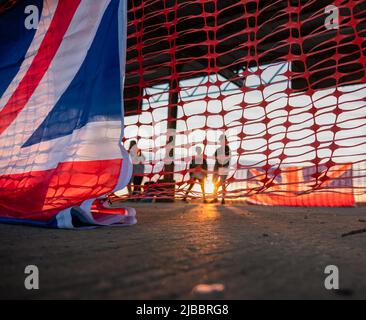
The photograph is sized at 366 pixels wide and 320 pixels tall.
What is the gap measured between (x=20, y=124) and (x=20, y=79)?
1.03 feet

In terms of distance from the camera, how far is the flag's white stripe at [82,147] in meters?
1.60

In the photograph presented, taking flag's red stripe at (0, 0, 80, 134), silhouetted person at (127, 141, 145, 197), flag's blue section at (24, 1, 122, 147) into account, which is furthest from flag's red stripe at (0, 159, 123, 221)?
flag's red stripe at (0, 0, 80, 134)

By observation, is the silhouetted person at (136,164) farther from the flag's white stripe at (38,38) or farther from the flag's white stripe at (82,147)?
the flag's white stripe at (38,38)

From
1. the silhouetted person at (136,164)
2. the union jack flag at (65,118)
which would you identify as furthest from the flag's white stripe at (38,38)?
the silhouetted person at (136,164)

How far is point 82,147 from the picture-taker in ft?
5.34

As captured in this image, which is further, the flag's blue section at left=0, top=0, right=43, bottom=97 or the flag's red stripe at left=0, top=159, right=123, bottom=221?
the flag's blue section at left=0, top=0, right=43, bottom=97

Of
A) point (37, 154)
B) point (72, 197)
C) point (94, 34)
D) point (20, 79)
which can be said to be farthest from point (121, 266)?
point (20, 79)

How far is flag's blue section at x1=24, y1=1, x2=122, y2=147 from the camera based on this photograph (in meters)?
1.67

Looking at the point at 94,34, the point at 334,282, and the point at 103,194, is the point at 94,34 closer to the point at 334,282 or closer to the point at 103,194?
the point at 103,194

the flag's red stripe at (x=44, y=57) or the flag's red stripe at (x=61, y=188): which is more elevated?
the flag's red stripe at (x=44, y=57)

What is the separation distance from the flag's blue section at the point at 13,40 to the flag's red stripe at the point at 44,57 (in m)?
0.14

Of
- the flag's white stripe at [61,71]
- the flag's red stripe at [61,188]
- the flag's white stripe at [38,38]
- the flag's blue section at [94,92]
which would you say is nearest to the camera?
the flag's red stripe at [61,188]

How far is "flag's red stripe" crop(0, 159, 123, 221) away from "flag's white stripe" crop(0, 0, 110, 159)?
0.24m

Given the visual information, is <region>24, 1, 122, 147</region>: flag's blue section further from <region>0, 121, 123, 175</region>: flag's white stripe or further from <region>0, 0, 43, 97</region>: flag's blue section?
<region>0, 0, 43, 97</region>: flag's blue section
